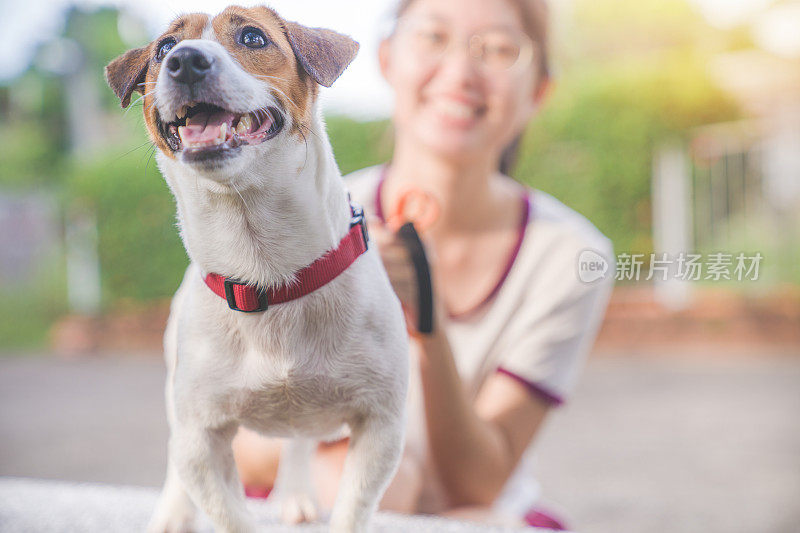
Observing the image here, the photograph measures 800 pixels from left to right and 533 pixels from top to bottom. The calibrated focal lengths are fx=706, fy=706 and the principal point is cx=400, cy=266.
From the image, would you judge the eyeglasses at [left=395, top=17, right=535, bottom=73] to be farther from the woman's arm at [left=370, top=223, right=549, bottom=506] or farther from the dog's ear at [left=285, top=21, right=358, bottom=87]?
the dog's ear at [left=285, top=21, right=358, bottom=87]

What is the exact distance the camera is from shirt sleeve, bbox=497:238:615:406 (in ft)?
3.81

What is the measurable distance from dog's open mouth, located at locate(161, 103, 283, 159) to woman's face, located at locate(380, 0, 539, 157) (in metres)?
0.55

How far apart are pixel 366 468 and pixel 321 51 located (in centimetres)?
31

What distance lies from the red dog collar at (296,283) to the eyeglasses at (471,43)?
20.1 inches

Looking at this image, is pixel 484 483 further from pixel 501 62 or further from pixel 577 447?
pixel 577 447

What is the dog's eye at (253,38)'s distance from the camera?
1.49 ft

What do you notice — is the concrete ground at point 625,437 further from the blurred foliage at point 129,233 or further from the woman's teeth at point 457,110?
the woman's teeth at point 457,110

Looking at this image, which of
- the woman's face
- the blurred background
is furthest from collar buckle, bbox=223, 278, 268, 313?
the blurred background

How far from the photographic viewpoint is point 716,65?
4.85m

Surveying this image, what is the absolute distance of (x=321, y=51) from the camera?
0.46 meters

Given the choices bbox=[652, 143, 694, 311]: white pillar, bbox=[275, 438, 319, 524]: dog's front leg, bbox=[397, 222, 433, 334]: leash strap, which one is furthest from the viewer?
bbox=[652, 143, 694, 311]: white pillar

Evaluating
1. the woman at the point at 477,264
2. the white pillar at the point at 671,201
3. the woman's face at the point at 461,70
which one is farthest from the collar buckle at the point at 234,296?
the white pillar at the point at 671,201

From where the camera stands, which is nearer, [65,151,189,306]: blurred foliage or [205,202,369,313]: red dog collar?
[205,202,369,313]: red dog collar

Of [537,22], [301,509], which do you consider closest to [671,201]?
[537,22]
